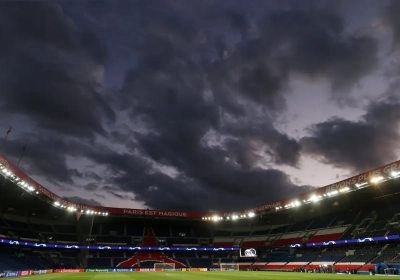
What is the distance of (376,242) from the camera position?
188ft

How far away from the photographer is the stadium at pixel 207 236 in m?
53.1

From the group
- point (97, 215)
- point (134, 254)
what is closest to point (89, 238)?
point (97, 215)

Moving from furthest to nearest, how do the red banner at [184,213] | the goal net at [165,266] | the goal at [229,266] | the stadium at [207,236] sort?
the goal at [229,266], the goal net at [165,266], the stadium at [207,236], the red banner at [184,213]

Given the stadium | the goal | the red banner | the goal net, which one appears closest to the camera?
the red banner

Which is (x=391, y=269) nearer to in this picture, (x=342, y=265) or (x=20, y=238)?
(x=342, y=265)

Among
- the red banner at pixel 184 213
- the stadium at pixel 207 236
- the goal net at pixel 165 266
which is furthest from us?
the goal net at pixel 165 266

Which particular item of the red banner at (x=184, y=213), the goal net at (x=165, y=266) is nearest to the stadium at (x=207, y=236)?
the red banner at (x=184, y=213)

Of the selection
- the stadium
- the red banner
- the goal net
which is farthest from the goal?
the goal net

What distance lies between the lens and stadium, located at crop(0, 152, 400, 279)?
53050mm

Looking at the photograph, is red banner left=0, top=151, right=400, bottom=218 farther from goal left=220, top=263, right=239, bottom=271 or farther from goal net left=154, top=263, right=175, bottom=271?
goal left=220, top=263, right=239, bottom=271

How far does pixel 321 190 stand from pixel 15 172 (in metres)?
53.0

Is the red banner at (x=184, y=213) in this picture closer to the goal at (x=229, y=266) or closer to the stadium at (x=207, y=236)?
the stadium at (x=207, y=236)

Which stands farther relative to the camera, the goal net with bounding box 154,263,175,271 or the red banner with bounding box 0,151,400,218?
the goal net with bounding box 154,263,175,271

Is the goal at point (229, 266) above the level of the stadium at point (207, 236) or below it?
below
